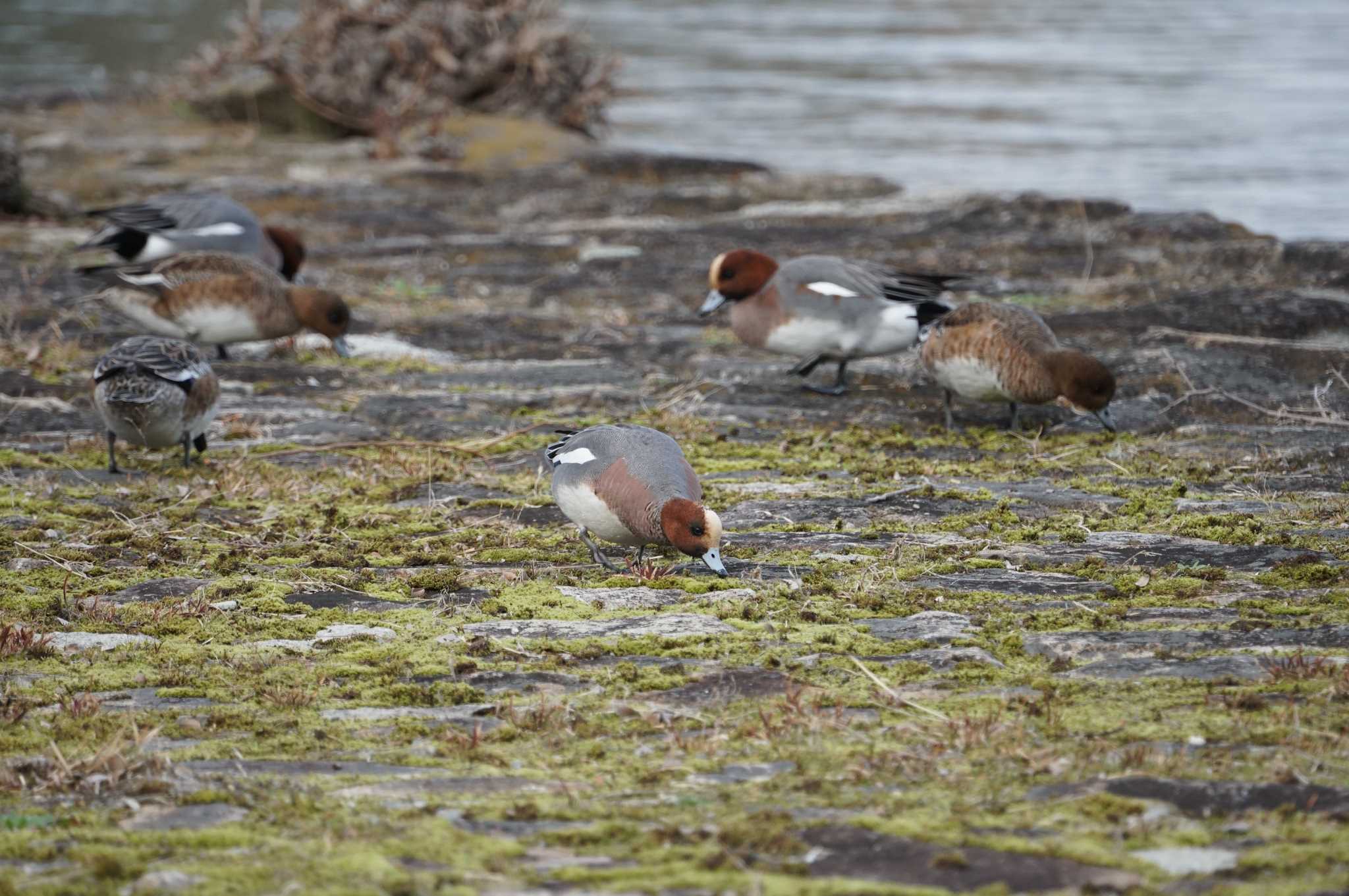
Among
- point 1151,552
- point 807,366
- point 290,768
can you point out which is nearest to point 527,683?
point 290,768

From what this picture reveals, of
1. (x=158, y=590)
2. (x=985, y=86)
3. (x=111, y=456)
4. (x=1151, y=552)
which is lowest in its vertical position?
(x=111, y=456)

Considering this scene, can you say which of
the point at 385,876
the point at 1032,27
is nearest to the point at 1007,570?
the point at 385,876

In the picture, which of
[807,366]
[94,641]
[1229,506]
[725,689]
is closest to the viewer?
[725,689]

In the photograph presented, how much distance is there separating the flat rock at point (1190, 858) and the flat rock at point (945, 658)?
45.7 inches

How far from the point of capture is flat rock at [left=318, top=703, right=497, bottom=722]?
391 centimetres

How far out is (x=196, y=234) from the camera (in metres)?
9.87

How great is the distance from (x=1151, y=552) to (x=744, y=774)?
7.33 feet

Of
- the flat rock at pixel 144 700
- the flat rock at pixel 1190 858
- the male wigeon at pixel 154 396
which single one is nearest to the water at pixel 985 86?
the male wigeon at pixel 154 396

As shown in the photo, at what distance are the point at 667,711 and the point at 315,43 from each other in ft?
47.2

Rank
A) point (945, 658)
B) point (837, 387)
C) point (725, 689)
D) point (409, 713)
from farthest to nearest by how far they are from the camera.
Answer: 1. point (837, 387)
2. point (945, 658)
3. point (725, 689)
4. point (409, 713)

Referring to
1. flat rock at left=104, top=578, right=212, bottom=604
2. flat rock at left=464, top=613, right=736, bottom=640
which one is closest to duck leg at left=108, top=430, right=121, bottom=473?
flat rock at left=104, top=578, right=212, bottom=604

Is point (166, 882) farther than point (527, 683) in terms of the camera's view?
No

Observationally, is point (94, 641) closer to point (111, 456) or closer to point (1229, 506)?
point (111, 456)

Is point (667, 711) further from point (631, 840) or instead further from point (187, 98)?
point (187, 98)
